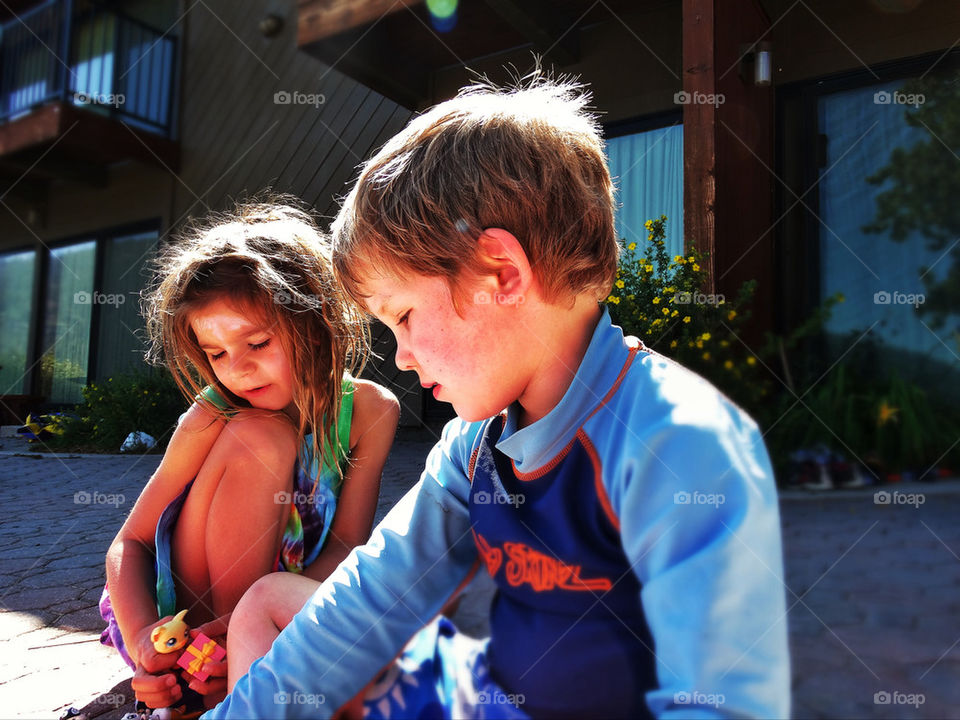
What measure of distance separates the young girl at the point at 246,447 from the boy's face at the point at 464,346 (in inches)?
23.5

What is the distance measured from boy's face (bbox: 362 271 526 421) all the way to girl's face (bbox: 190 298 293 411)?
66 centimetres

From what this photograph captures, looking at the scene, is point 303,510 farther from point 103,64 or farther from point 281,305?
point 103,64

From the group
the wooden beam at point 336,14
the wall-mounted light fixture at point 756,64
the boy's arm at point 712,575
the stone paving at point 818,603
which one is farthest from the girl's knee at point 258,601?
the wooden beam at point 336,14

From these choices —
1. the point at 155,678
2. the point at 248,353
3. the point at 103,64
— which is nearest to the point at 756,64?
the point at 248,353

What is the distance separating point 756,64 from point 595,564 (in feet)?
14.0

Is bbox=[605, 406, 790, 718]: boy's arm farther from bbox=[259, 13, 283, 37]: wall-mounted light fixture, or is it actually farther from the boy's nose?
bbox=[259, 13, 283, 37]: wall-mounted light fixture

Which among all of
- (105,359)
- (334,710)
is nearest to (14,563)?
(334,710)

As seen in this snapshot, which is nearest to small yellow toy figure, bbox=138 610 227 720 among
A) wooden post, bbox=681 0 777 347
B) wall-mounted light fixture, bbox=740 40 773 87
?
wooden post, bbox=681 0 777 347

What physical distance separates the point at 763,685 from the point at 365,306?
0.84 metres

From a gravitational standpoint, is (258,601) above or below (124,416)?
above

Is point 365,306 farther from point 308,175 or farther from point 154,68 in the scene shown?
point 154,68

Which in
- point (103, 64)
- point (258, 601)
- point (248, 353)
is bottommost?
point (258, 601)

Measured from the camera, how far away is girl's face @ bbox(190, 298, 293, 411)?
167 cm

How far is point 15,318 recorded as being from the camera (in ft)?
35.0
